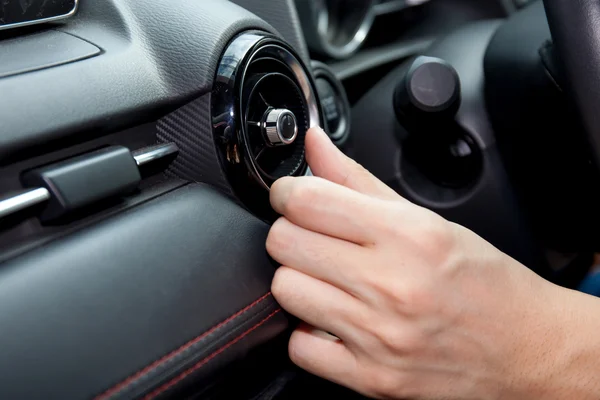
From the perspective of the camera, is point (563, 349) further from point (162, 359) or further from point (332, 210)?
point (162, 359)

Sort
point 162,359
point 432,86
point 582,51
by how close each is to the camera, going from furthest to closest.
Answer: point 432,86 → point 582,51 → point 162,359

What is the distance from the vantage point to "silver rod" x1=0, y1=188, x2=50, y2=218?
53 centimetres

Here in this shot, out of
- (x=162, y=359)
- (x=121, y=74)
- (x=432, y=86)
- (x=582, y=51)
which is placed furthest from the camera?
(x=432, y=86)

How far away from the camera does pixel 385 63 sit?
1.37 m

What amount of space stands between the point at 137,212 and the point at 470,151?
75 centimetres

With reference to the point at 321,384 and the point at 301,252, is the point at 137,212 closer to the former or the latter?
the point at 301,252

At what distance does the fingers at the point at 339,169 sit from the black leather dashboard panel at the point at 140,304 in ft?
0.30

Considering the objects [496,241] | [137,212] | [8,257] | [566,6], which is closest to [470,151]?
[496,241]

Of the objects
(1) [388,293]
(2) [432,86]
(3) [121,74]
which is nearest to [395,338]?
(1) [388,293]

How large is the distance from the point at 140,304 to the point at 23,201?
0.13m

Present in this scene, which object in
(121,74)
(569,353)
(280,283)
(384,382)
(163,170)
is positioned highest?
(121,74)

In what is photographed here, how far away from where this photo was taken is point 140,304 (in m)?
0.53

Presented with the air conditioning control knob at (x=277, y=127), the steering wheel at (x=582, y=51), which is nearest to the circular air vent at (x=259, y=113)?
the air conditioning control knob at (x=277, y=127)

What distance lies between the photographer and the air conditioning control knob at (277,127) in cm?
71
